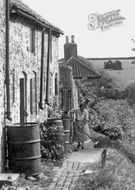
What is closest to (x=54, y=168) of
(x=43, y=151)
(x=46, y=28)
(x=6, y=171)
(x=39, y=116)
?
(x=43, y=151)

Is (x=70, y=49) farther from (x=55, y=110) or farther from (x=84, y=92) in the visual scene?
(x=55, y=110)

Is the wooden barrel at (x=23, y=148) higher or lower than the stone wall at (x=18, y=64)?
lower

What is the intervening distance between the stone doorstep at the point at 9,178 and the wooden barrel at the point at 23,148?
0.76 metres

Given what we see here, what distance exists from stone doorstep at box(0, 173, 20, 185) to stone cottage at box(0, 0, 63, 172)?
65 centimetres

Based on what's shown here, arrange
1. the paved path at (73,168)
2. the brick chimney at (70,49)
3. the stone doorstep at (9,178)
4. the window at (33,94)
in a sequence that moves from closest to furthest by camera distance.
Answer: the stone doorstep at (9,178)
the paved path at (73,168)
the window at (33,94)
the brick chimney at (70,49)

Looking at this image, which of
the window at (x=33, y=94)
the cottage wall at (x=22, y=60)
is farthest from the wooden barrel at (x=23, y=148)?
the window at (x=33, y=94)

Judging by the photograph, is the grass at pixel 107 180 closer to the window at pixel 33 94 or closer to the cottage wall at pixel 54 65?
the window at pixel 33 94

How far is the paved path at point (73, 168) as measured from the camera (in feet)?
38.2

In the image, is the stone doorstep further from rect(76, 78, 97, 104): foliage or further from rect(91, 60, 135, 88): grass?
rect(91, 60, 135, 88): grass

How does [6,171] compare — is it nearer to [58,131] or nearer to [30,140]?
[30,140]

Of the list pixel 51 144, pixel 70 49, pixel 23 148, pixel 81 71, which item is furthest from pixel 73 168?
pixel 70 49

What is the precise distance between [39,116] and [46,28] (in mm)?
3823

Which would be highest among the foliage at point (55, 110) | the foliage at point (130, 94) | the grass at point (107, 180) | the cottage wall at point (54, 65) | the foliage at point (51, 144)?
the cottage wall at point (54, 65)

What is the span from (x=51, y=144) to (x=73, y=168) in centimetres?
125
